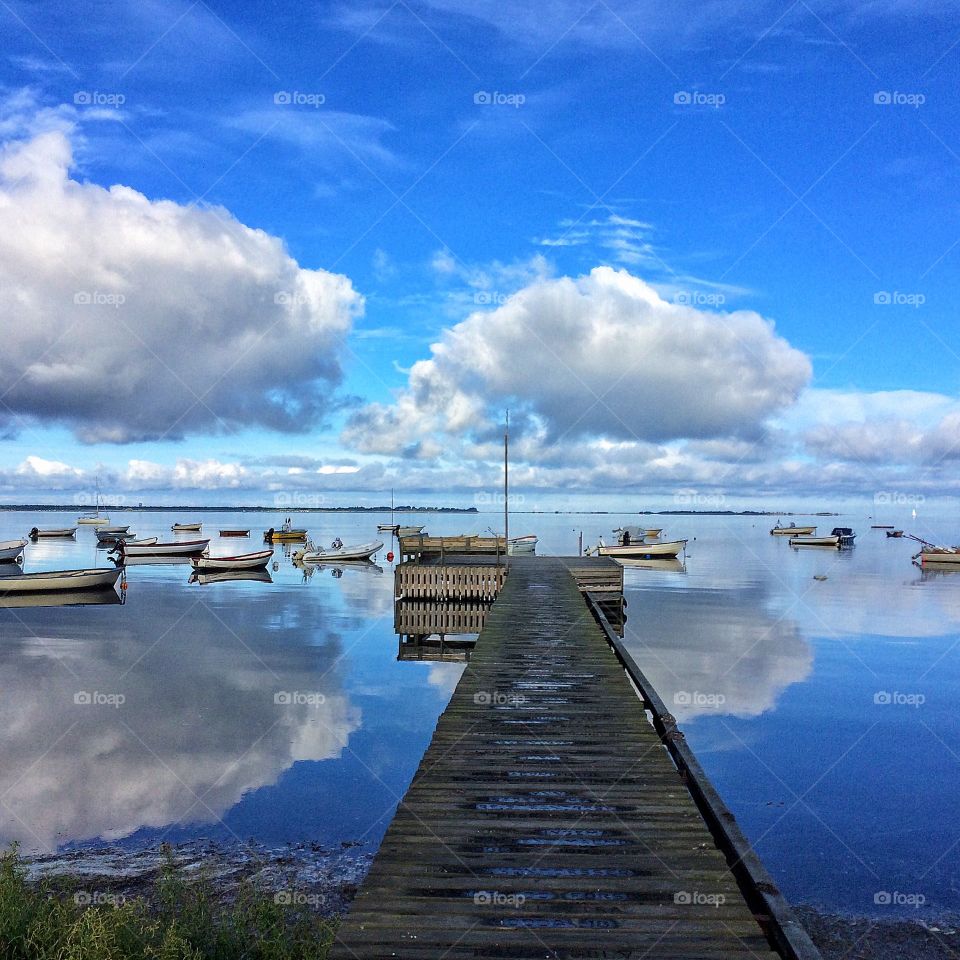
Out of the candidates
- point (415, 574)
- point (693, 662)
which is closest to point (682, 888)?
point (693, 662)

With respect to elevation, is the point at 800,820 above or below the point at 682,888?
below

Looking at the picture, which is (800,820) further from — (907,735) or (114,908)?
(114,908)

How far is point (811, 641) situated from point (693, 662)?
876cm

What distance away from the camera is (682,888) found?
6.03 metres

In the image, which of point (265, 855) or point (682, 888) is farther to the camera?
point (265, 855)

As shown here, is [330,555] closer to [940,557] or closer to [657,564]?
[657,564]

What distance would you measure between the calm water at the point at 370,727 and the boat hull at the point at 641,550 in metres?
38.1

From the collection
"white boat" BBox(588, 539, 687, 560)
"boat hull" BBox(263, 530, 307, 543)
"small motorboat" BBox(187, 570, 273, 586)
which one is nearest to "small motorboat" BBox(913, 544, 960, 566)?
"white boat" BBox(588, 539, 687, 560)

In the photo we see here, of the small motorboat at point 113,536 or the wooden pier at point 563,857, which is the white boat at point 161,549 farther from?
the wooden pier at point 563,857

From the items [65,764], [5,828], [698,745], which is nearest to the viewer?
[5,828]

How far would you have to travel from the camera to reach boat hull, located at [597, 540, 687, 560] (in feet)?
260

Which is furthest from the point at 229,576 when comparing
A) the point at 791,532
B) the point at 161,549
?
the point at 791,532

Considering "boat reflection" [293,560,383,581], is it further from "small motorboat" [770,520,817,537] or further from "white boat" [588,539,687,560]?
"small motorboat" [770,520,817,537]

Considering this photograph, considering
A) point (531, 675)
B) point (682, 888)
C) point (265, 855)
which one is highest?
point (531, 675)
